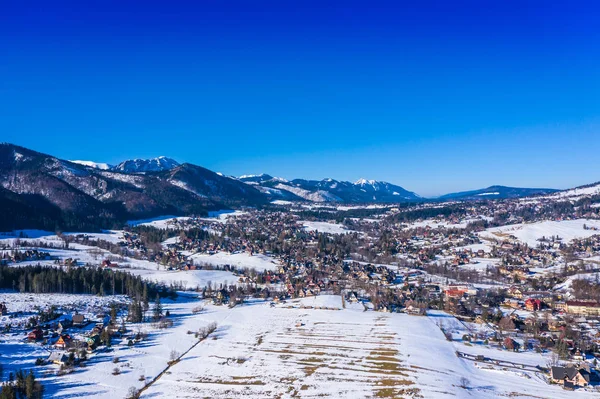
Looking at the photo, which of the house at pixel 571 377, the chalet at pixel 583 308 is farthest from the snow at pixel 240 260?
the house at pixel 571 377

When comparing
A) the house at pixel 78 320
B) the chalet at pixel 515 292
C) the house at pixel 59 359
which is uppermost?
the house at pixel 78 320

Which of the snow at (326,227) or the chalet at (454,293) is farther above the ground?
the snow at (326,227)

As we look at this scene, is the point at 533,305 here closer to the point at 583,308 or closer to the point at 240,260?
the point at 583,308

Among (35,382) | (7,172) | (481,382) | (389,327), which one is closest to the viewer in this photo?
(35,382)

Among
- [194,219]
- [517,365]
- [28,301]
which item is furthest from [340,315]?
[194,219]

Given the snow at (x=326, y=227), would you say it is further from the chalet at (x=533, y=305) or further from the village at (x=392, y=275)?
the chalet at (x=533, y=305)

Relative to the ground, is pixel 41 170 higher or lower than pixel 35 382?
higher

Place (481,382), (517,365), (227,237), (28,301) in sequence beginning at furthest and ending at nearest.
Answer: (227,237) < (28,301) < (517,365) < (481,382)

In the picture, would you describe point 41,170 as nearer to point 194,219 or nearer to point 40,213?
point 40,213
